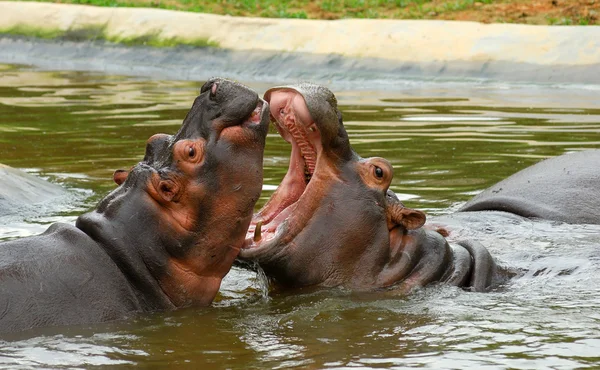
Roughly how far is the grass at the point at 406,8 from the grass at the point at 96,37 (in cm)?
206

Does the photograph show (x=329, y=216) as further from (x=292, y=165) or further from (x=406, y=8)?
(x=406, y=8)

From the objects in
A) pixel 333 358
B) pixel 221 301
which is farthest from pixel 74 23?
pixel 333 358

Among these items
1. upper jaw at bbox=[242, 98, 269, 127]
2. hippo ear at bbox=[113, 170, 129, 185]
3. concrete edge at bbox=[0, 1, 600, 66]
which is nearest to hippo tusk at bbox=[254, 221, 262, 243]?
upper jaw at bbox=[242, 98, 269, 127]

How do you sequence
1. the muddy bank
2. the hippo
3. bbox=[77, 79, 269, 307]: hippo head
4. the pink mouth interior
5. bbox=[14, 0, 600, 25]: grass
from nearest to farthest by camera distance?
the hippo
bbox=[77, 79, 269, 307]: hippo head
the pink mouth interior
the muddy bank
bbox=[14, 0, 600, 25]: grass

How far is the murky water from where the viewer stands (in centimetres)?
464

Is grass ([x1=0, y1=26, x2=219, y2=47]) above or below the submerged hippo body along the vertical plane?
above

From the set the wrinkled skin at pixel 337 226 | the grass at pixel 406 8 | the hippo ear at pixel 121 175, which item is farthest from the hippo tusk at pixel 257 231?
the grass at pixel 406 8

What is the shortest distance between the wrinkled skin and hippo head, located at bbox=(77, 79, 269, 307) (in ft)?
1.37

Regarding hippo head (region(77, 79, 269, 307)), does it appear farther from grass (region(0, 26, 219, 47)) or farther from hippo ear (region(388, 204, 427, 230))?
grass (region(0, 26, 219, 47))

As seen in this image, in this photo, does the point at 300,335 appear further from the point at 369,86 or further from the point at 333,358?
the point at 369,86

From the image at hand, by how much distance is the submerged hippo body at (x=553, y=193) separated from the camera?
6.97m

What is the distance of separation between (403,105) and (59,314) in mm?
8157

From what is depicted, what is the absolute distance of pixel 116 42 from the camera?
18.3 m

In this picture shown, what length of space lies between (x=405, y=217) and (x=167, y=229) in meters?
1.20
